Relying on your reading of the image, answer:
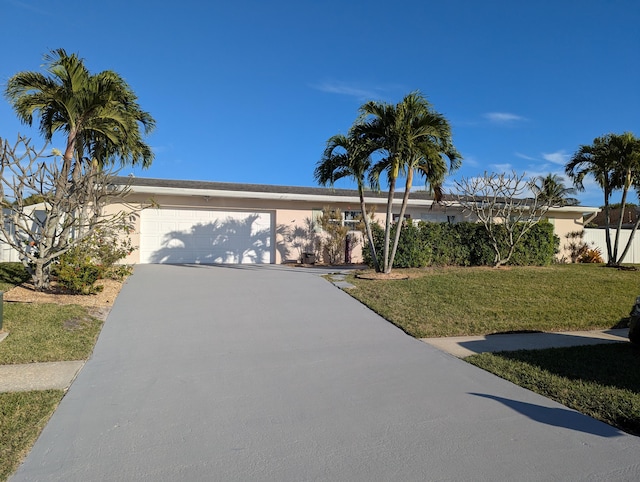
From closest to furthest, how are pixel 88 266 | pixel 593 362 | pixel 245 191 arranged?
pixel 593 362, pixel 88 266, pixel 245 191

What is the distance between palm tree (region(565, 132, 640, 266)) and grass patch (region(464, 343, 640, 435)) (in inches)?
455

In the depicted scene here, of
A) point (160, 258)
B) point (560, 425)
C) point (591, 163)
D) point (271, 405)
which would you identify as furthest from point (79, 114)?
point (591, 163)

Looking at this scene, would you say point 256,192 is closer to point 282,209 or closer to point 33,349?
point 282,209

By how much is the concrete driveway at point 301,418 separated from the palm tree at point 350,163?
633 cm

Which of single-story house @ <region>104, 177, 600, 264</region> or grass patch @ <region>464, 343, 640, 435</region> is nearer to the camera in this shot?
grass patch @ <region>464, 343, 640, 435</region>

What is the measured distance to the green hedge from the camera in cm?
1414

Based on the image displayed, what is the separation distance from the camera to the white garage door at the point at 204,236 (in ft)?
52.6

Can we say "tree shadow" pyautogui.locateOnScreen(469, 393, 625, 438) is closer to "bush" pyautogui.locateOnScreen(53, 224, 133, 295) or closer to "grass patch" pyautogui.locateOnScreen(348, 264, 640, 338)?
"grass patch" pyautogui.locateOnScreen(348, 264, 640, 338)

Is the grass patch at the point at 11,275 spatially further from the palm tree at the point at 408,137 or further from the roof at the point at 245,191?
the palm tree at the point at 408,137

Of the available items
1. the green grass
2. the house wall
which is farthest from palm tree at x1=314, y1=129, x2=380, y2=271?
the green grass

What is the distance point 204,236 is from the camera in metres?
16.6

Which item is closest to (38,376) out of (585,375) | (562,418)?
(562,418)

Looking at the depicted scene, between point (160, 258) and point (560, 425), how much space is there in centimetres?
1434

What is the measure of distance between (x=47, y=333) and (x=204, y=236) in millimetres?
9819
